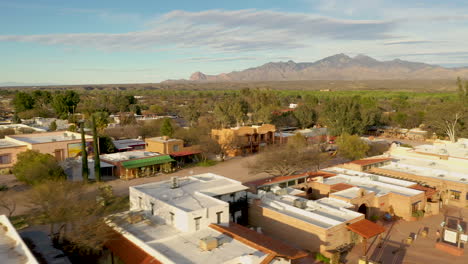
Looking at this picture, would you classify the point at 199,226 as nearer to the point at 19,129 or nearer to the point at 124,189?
the point at 124,189

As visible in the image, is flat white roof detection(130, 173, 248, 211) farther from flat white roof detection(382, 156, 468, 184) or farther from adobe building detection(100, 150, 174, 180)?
flat white roof detection(382, 156, 468, 184)

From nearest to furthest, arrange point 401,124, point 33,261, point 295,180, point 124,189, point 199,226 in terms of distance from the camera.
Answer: point 33,261, point 199,226, point 295,180, point 124,189, point 401,124

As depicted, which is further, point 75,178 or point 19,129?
point 19,129

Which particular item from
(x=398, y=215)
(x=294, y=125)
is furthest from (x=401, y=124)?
(x=398, y=215)

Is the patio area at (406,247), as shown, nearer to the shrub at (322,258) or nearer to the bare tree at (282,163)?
the shrub at (322,258)

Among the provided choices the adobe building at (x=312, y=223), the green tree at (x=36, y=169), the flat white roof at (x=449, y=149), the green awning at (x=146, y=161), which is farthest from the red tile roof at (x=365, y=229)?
the green tree at (x=36, y=169)

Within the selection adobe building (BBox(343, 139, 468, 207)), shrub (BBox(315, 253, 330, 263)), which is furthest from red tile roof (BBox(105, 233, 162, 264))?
adobe building (BBox(343, 139, 468, 207))

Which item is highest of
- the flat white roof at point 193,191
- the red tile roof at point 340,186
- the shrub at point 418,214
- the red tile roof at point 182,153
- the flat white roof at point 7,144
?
the flat white roof at point 7,144
